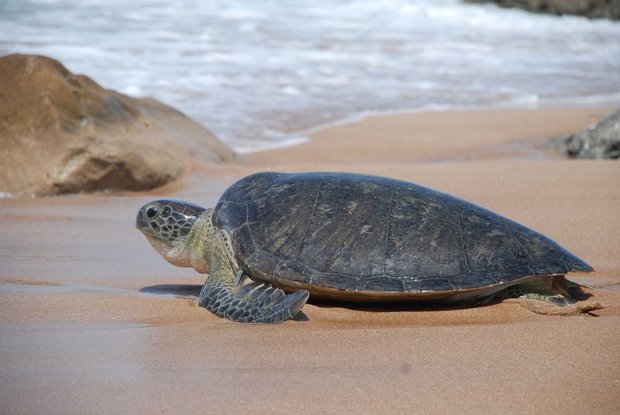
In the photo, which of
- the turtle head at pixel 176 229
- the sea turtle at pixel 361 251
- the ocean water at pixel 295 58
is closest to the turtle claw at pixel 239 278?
the sea turtle at pixel 361 251

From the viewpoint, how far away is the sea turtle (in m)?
3.58

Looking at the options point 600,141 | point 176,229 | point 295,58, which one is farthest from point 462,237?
point 295,58

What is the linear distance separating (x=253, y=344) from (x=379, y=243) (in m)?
0.76

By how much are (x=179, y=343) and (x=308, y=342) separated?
0.49 meters

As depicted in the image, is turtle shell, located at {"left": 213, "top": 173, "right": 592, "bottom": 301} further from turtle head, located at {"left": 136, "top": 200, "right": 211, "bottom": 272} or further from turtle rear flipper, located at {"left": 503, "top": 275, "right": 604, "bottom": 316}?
turtle head, located at {"left": 136, "top": 200, "right": 211, "bottom": 272}

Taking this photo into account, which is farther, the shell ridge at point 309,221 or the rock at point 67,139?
the rock at point 67,139

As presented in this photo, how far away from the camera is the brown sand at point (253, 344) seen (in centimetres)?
267

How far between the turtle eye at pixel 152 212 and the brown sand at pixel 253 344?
0.34 m

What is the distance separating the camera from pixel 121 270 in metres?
4.47

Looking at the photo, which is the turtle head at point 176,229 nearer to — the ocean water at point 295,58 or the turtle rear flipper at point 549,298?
the turtle rear flipper at point 549,298

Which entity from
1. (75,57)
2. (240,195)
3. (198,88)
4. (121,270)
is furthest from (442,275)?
(75,57)

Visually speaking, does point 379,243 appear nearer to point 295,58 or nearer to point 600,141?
point 600,141

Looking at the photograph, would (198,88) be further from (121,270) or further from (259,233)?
(259,233)

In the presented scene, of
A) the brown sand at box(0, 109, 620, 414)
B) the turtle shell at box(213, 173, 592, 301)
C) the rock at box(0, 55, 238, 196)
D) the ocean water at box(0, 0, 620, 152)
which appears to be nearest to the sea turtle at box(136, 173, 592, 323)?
the turtle shell at box(213, 173, 592, 301)
